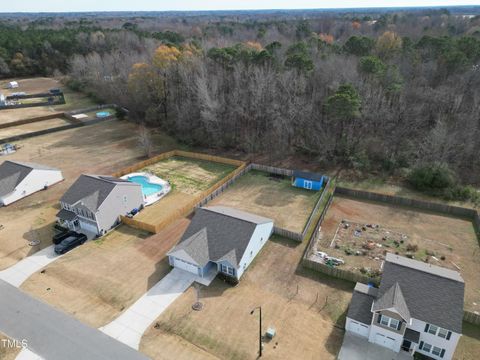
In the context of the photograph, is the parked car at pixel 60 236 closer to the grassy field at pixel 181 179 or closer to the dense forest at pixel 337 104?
the grassy field at pixel 181 179

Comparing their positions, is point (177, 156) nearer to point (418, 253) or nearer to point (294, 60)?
point (294, 60)

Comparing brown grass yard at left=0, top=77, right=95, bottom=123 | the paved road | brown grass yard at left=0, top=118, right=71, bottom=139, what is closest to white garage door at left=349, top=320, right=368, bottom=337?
the paved road

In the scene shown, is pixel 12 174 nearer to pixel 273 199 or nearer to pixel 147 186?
pixel 147 186

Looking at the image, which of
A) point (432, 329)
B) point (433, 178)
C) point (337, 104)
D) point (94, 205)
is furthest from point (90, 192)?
point (433, 178)

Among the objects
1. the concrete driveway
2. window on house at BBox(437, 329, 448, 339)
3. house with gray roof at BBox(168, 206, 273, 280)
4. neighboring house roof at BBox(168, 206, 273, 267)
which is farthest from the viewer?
neighboring house roof at BBox(168, 206, 273, 267)

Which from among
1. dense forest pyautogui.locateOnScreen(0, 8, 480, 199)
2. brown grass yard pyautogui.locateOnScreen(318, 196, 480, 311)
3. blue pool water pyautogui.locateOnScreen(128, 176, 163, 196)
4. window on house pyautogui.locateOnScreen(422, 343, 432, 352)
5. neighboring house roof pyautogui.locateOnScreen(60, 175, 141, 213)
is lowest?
blue pool water pyautogui.locateOnScreen(128, 176, 163, 196)

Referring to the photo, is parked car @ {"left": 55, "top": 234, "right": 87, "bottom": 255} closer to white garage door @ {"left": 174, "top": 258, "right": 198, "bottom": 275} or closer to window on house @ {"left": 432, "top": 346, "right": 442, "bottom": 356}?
white garage door @ {"left": 174, "top": 258, "right": 198, "bottom": 275}

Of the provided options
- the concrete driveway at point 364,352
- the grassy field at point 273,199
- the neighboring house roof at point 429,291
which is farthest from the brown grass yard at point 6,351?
the neighboring house roof at point 429,291

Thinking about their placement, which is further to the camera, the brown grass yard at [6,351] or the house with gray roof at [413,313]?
the brown grass yard at [6,351]

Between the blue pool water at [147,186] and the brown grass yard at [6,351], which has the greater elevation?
the brown grass yard at [6,351]
